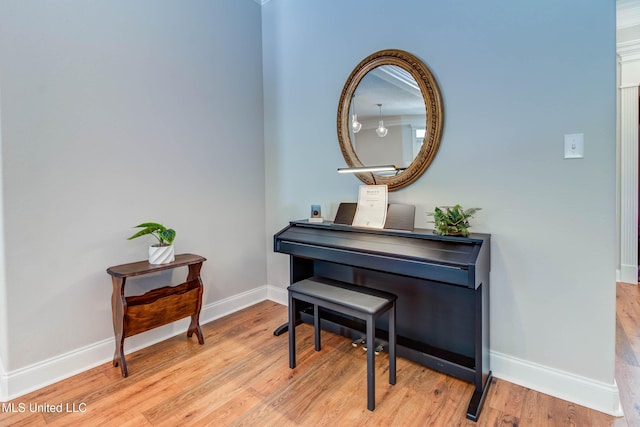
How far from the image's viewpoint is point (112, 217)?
84.0 inches

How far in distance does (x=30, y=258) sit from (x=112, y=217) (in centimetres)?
47

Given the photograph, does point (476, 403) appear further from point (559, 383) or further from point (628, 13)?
point (628, 13)

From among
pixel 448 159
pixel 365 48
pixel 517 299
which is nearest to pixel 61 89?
pixel 365 48

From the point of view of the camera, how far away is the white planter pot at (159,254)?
2117 mm

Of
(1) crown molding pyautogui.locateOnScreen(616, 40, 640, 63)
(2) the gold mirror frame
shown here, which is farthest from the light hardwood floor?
(1) crown molding pyautogui.locateOnScreen(616, 40, 640, 63)

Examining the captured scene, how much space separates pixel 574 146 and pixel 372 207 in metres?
1.11

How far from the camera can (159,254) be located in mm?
2123

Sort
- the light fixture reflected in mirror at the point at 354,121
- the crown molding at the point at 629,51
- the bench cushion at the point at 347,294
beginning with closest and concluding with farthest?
the bench cushion at the point at 347,294, the light fixture reflected in mirror at the point at 354,121, the crown molding at the point at 629,51

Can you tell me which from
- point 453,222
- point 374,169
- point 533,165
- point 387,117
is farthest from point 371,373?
point 387,117

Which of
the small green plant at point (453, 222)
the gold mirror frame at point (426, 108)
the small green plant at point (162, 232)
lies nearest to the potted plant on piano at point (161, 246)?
the small green plant at point (162, 232)

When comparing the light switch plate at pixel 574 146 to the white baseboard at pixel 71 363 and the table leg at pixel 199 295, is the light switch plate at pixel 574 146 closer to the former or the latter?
the table leg at pixel 199 295

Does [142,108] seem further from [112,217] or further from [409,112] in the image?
[409,112]

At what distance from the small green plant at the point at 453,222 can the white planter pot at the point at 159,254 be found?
1735 millimetres

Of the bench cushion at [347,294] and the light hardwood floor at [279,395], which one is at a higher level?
the bench cushion at [347,294]
